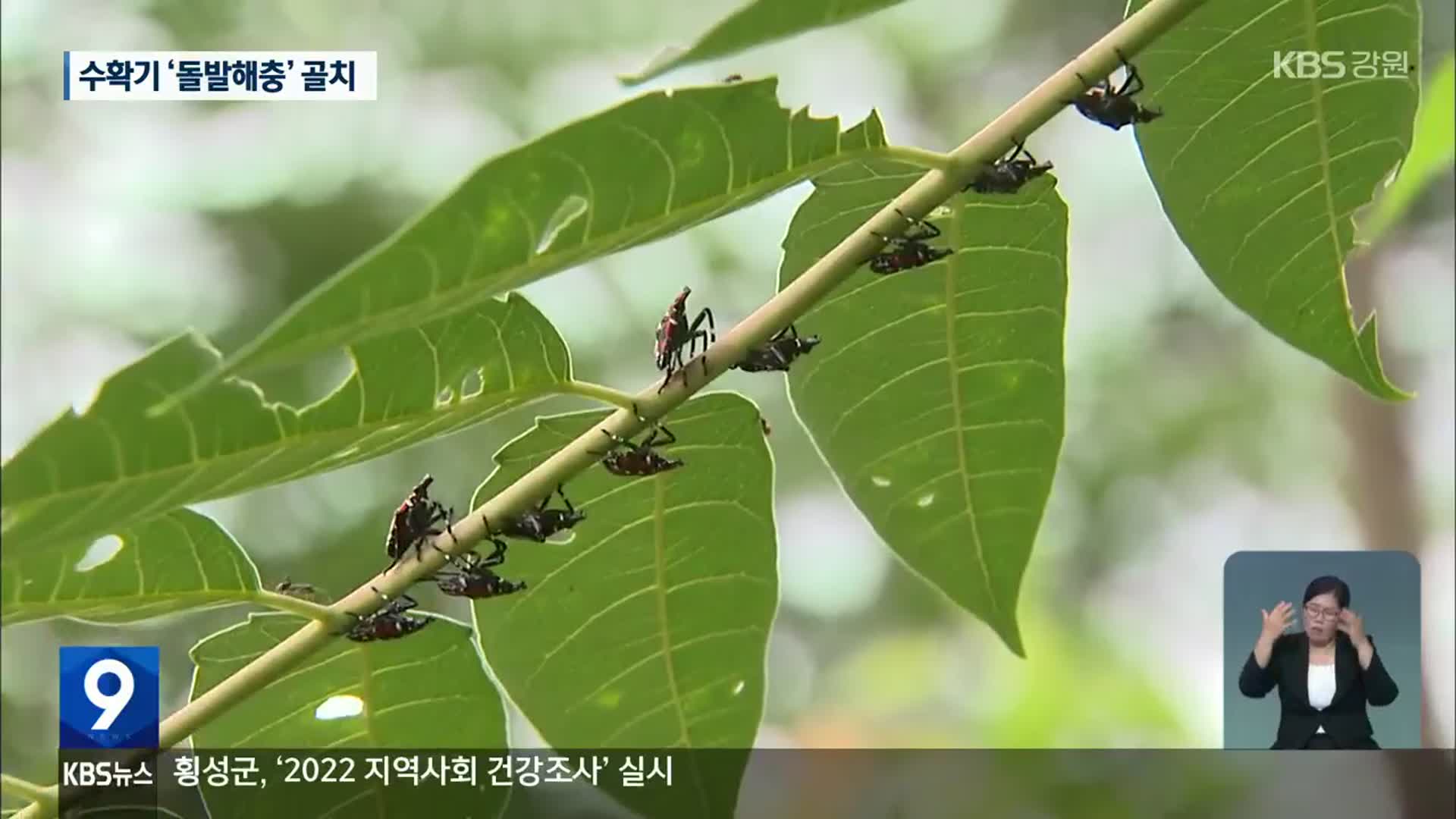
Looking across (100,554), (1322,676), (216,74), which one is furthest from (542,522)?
(216,74)

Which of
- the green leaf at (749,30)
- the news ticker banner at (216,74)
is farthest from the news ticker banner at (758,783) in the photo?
the news ticker banner at (216,74)

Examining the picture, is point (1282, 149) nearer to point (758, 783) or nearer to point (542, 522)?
point (542, 522)

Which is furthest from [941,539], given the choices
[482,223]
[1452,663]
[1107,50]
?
[1452,663]

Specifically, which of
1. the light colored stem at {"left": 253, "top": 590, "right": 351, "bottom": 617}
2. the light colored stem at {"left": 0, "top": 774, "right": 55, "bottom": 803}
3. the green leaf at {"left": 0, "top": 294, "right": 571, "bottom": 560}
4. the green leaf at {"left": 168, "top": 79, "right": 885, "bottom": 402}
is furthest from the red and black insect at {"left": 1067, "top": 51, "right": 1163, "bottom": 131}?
the light colored stem at {"left": 0, "top": 774, "right": 55, "bottom": 803}

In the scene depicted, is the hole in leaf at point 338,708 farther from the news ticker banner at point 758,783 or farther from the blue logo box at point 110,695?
the blue logo box at point 110,695

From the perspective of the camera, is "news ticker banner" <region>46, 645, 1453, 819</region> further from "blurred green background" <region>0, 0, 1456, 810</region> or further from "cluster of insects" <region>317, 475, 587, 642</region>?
"blurred green background" <region>0, 0, 1456, 810</region>

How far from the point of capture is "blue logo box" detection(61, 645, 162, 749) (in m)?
0.80

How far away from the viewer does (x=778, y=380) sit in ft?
5.19

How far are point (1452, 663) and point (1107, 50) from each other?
1.46m

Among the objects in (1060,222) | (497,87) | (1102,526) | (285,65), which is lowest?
(1060,222)

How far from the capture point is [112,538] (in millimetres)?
447

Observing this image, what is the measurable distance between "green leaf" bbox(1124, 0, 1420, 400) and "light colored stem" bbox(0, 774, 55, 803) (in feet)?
1.57

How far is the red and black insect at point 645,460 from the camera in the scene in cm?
52

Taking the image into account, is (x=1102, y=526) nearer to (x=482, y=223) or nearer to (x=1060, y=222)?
(x=1060, y=222)
